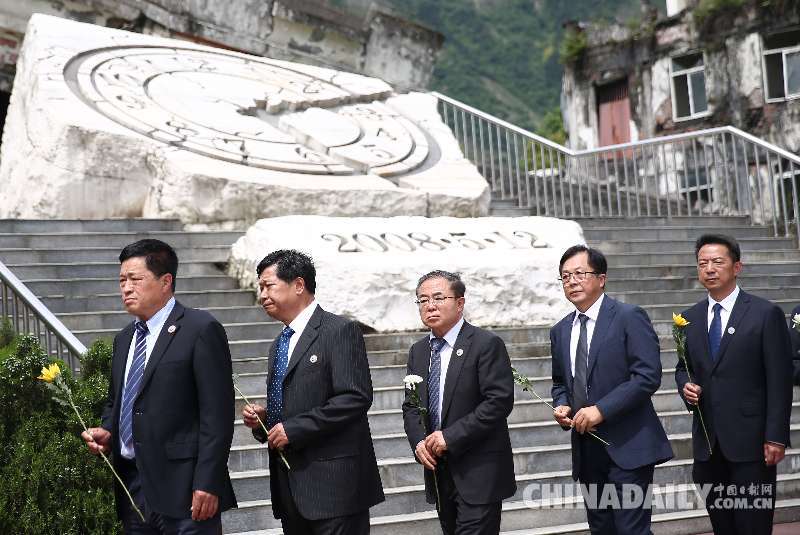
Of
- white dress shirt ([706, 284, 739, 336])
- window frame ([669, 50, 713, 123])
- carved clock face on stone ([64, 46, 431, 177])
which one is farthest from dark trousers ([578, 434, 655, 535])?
window frame ([669, 50, 713, 123])

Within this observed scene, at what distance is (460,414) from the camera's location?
4297 mm

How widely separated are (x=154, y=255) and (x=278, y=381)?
0.68 meters

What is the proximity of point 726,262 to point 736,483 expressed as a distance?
39.5 inches

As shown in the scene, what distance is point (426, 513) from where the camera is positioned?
5.77 meters

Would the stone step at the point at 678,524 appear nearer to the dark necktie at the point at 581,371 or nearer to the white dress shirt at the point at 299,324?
the dark necktie at the point at 581,371

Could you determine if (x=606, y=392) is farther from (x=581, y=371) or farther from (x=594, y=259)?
(x=594, y=259)

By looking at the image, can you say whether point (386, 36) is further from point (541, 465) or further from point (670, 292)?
point (541, 465)

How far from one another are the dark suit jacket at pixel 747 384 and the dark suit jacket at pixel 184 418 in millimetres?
2237

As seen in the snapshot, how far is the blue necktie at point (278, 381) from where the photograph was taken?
4.06 m

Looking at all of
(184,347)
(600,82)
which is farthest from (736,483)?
(600,82)

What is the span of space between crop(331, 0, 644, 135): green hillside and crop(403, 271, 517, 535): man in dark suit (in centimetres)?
3384

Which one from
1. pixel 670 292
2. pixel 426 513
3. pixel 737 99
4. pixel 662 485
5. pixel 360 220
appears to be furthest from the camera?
pixel 737 99

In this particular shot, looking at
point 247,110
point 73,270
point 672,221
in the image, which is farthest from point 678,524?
point 247,110

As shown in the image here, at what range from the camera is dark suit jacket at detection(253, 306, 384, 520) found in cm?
388
